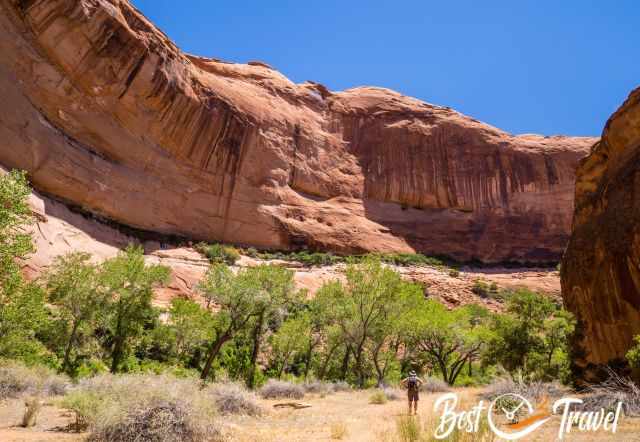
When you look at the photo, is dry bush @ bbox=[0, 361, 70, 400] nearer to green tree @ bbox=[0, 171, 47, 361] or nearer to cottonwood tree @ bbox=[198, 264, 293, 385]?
green tree @ bbox=[0, 171, 47, 361]

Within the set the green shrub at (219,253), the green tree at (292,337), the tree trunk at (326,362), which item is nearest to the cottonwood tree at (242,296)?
the green tree at (292,337)

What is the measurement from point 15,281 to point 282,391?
9.58 metres

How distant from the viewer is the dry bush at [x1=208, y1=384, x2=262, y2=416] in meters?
11.7

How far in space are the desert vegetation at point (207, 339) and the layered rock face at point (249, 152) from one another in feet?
57.6

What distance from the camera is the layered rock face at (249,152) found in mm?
35656

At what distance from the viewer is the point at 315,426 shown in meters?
10.7

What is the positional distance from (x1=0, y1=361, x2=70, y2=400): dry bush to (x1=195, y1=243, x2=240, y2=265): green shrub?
2686 centimetres

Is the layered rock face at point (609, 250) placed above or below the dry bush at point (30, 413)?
above

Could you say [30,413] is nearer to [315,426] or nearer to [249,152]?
[315,426]

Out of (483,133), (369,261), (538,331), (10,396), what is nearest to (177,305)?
(369,261)

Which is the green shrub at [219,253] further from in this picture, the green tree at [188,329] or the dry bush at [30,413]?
the dry bush at [30,413]

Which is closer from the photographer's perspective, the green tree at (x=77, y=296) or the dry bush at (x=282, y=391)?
the dry bush at (x=282, y=391)

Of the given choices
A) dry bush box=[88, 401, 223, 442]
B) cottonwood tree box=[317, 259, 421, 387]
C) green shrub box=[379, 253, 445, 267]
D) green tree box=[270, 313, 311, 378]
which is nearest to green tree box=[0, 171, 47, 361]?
dry bush box=[88, 401, 223, 442]

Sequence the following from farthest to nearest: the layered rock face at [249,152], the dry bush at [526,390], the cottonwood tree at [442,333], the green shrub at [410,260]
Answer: the green shrub at [410,260]
the layered rock face at [249,152]
the cottonwood tree at [442,333]
the dry bush at [526,390]
